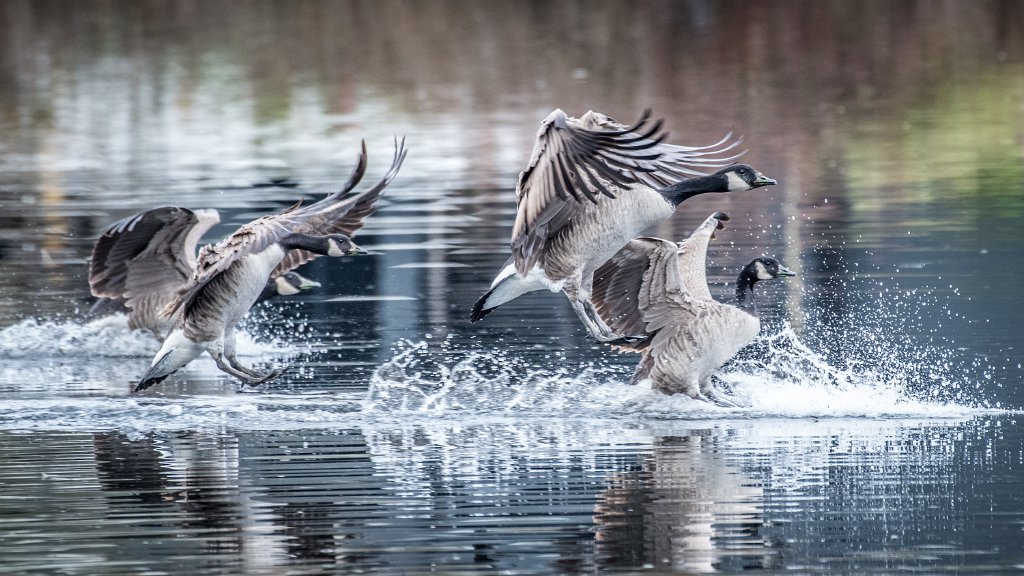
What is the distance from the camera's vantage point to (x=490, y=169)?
2502 centimetres

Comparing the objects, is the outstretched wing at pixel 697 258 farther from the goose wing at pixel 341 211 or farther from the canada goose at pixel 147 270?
the canada goose at pixel 147 270

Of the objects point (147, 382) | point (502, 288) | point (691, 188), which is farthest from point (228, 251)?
point (691, 188)

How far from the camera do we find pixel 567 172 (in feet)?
37.0

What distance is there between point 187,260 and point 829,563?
7.94 meters

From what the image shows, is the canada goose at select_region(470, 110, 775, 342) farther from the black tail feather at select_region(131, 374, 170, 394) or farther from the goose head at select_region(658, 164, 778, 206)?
the black tail feather at select_region(131, 374, 170, 394)

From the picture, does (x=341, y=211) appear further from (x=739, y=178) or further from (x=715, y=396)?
(x=715, y=396)

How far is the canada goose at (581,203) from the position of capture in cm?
1124

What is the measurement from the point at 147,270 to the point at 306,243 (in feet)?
9.43

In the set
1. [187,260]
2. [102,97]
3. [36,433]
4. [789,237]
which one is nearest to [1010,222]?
[789,237]

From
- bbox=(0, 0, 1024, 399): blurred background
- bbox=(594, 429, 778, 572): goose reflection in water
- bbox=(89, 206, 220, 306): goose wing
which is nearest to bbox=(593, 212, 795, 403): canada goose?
bbox=(0, 0, 1024, 399): blurred background

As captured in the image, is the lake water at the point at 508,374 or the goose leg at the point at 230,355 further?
the goose leg at the point at 230,355

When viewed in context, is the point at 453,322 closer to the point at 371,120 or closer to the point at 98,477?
the point at 98,477

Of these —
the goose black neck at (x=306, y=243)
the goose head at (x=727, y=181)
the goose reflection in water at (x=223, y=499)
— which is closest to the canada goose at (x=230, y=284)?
the goose black neck at (x=306, y=243)

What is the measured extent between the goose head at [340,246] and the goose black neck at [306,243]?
0.02m
